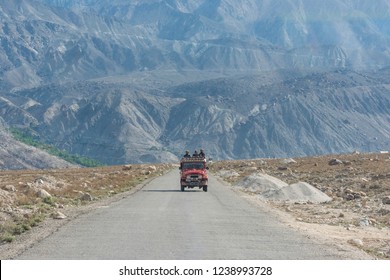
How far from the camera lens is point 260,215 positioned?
31.1m

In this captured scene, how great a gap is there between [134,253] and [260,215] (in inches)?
552

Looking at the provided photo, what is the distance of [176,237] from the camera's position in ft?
70.1

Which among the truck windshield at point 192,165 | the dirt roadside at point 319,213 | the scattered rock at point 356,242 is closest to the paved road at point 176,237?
the dirt roadside at point 319,213

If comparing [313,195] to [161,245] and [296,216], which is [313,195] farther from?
[161,245]

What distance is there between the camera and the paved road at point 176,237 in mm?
17922

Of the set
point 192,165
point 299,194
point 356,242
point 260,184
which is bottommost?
point 260,184

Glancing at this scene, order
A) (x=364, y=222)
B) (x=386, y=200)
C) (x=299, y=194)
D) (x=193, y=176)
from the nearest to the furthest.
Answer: (x=364, y=222), (x=386, y=200), (x=299, y=194), (x=193, y=176)

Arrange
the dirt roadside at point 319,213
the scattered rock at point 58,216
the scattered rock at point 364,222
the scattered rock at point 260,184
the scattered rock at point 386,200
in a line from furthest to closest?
1. the scattered rock at point 260,184
2. the scattered rock at point 386,200
3. the scattered rock at point 58,216
4. the scattered rock at point 364,222
5. the dirt roadside at point 319,213

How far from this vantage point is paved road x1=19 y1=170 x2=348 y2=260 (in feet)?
58.8

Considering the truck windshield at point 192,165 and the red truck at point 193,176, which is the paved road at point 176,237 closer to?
the red truck at point 193,176

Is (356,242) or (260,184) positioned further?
(260,184)

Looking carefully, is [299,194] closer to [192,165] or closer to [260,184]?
[192,165]

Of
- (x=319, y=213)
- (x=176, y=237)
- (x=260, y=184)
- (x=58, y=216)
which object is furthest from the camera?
(x=260, y=184)

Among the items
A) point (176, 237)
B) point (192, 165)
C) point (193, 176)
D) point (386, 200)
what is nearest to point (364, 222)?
point (386, 200)
